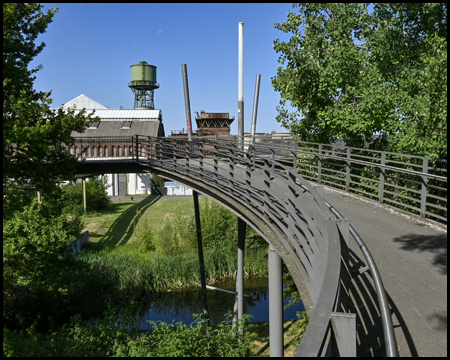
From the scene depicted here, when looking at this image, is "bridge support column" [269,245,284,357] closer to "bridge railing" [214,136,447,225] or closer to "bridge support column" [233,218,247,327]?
"bridge railing" [214,136,447,225]

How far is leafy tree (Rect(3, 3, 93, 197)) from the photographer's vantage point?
32.8ft

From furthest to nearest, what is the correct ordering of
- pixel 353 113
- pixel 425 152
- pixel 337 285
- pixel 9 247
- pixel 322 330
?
pixel 353 113
pixel 425 152
pixel 9 247
pixel 337 285
pixel 322 330

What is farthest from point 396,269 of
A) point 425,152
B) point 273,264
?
point 425,152

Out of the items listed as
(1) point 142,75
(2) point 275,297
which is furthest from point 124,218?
(1) point 142,75

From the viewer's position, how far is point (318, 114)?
16109mm

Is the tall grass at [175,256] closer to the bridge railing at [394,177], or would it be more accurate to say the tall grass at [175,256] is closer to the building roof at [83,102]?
the bridge railing at [394,177]

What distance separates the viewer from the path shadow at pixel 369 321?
4.25 metres

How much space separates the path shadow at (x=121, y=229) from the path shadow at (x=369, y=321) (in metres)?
21.3

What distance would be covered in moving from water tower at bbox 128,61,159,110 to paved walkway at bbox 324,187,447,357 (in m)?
58.6

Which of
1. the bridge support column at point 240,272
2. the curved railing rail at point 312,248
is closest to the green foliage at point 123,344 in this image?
the bridge support column at point 240,272

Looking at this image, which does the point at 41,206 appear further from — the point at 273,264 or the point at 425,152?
the point at 425,152

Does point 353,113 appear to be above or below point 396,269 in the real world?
above

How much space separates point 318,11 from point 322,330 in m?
15.8

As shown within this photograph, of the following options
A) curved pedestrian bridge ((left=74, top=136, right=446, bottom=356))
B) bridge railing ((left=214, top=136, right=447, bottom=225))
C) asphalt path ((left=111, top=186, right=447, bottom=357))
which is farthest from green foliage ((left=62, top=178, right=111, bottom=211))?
asphalt path ((left=111, top=186, right=447, bottom=357))
